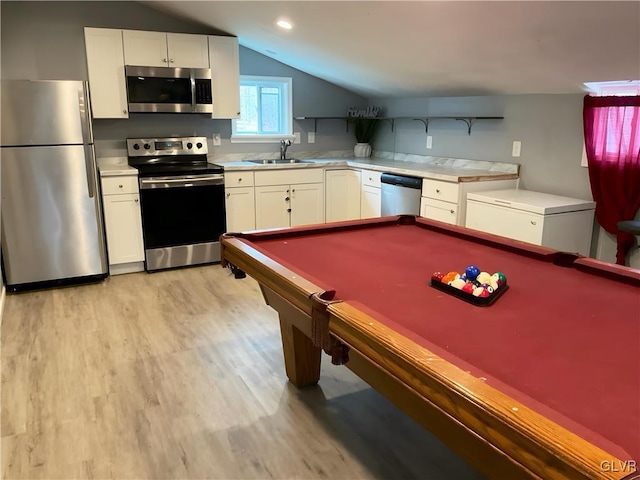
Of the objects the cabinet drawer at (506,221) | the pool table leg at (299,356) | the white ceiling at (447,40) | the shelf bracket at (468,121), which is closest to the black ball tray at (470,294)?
the pool table leg at (299,356)

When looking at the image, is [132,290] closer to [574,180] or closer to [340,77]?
[340,77]

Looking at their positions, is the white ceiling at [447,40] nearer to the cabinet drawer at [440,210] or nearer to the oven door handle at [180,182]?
the cabinet drawer at [440,210]

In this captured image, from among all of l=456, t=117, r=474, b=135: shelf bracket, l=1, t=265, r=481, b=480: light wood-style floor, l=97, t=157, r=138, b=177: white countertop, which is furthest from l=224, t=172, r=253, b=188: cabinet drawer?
l=456, t=117, r=474, b=135: shelf bracket

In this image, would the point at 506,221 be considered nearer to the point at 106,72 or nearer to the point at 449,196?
the point at 449,196

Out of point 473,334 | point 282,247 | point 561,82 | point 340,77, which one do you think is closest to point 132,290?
point 282,247

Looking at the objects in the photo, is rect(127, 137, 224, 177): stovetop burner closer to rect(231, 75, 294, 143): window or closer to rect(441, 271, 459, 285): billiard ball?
rect(231, 75, 294, 143): window

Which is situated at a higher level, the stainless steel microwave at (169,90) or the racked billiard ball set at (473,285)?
the stainless steel microwave at (169,90)

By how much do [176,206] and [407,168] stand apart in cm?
211

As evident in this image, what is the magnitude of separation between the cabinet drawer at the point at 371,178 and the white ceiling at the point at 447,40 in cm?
87

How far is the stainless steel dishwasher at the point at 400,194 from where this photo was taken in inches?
170

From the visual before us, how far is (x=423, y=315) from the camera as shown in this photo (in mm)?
1554

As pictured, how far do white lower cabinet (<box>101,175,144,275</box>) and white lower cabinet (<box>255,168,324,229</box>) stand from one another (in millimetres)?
1121

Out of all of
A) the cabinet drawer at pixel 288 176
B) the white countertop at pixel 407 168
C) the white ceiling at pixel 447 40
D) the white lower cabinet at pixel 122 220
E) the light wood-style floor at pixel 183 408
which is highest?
the white ceiling at pixel 447 40

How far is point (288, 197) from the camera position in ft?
16.4
